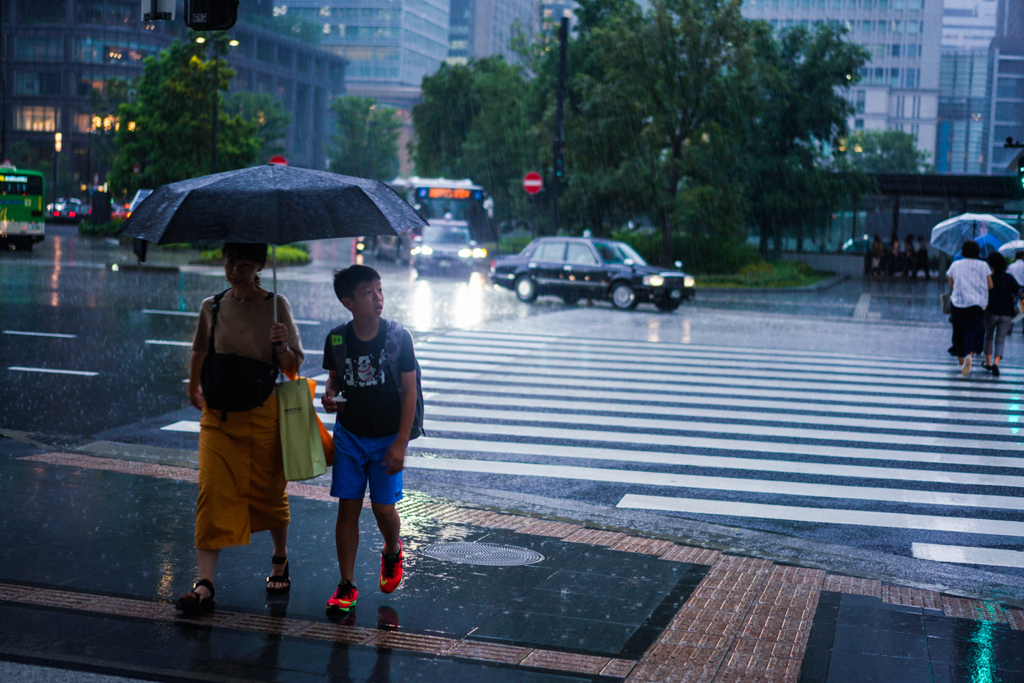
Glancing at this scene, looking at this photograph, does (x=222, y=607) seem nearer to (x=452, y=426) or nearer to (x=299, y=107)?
(x=452, y=426)

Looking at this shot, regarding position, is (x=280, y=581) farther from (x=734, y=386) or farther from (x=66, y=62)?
(x=66, y=62)

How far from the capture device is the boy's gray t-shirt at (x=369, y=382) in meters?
4.89

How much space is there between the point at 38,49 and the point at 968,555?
108 m

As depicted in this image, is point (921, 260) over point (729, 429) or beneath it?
over

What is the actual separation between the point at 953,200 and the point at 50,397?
46238 mm

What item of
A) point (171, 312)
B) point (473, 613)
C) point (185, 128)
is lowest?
point (473, 613)

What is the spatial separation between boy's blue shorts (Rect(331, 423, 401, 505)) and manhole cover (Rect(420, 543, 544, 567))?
3.25ft

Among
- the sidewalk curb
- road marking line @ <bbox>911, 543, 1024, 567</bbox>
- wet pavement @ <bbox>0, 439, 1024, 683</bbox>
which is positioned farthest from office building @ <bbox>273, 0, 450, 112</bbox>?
wet pavement @ <bbox>0, 439, 1024, 683</bbox>

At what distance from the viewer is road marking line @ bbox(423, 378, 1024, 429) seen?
11820 millimetres

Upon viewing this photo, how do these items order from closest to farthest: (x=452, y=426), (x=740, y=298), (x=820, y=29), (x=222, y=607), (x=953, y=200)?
1. (x=222, y=607)
2. (x=452, y=426)
3. (x=740, y=298)
4. (x=820, y=29)
5. (x=953, y=200)

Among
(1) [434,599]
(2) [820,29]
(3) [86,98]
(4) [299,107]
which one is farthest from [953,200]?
(4) [299,107]

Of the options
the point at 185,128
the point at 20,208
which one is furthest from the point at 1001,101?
the point at 20,208

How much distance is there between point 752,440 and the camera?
1018 cm

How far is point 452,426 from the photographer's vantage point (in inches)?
415
